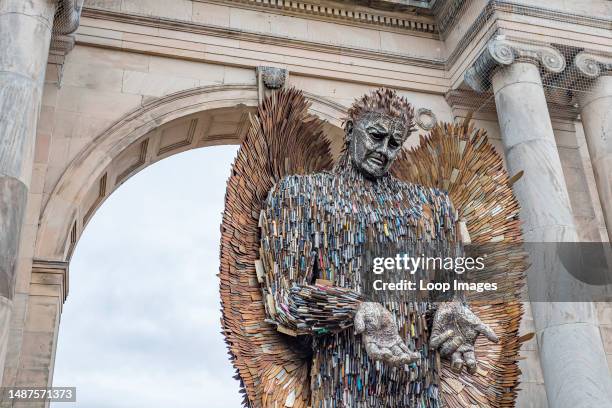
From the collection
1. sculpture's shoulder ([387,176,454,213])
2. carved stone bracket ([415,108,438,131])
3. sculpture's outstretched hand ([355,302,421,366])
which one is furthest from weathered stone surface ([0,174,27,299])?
carved stone bracket ([415,108,438,131])

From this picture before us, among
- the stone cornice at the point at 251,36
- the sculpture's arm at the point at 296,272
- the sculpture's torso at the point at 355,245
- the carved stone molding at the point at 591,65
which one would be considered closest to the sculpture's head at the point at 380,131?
the sculpture's torso at the point at 355,245

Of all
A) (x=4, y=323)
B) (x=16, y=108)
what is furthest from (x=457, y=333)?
(x=16, y=108)

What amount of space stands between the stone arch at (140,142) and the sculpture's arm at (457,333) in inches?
261

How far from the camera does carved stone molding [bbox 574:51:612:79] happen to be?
34.3 ft

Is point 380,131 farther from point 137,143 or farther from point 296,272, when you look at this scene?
point 137,143

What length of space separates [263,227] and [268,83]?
727 centimetres

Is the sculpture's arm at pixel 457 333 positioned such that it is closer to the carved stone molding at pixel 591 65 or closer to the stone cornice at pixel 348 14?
the carved stone molding at pixel 591 65

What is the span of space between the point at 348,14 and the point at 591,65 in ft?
13.9

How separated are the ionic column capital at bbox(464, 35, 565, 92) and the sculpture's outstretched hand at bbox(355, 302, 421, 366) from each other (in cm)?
787

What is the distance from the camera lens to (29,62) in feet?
23.6

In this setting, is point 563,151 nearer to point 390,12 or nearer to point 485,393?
point 390,12

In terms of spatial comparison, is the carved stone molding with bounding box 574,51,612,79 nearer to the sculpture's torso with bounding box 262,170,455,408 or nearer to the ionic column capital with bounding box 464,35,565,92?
the ionic column capital with bounding box 464,35,565,92

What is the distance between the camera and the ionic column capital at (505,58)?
33.0ft

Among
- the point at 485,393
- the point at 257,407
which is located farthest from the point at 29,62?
the point at 485,393
